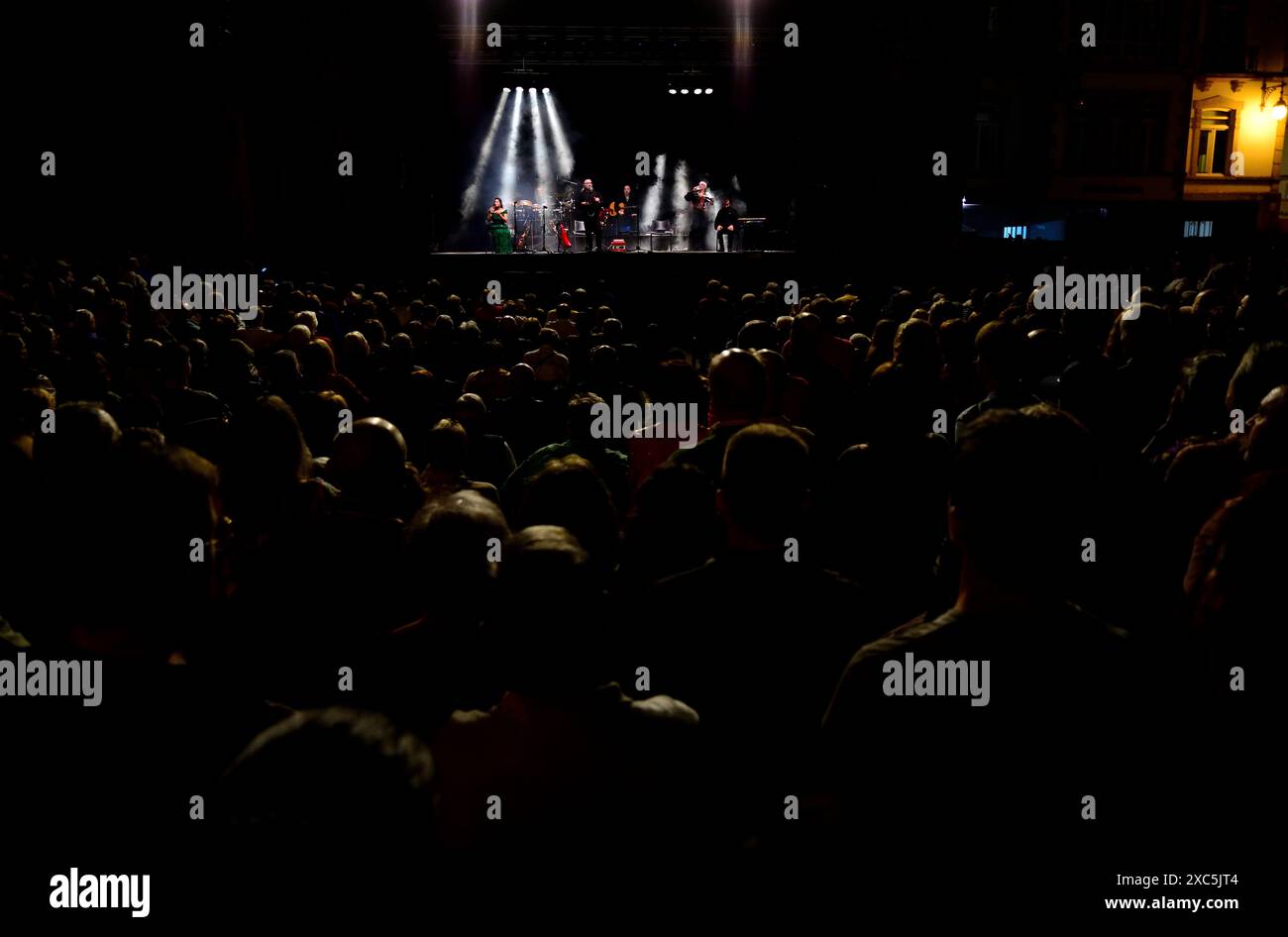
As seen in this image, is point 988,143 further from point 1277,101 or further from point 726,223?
point 726,223

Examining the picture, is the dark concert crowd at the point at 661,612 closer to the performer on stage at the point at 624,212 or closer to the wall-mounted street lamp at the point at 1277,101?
the performer on stage at the point at 624,212

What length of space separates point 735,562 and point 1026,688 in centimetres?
93

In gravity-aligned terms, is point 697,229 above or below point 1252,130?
below

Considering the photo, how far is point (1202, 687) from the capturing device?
6.51 ft

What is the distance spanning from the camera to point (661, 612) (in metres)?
2.48

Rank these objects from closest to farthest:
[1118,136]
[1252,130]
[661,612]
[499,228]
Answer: [661,612] → [499,228] → [1118,136] → [1252,130]

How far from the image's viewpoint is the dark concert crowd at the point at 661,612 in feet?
5.33

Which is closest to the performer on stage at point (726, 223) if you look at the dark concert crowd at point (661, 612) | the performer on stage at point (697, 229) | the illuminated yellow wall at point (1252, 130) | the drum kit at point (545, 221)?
the performer on stage at point (697, 229)

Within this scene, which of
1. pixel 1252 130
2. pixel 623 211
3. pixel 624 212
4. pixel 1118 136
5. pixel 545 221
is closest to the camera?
pixel 545 221

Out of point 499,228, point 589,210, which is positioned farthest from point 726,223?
point 499,228

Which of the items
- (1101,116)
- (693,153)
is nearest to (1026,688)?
(693,153)
